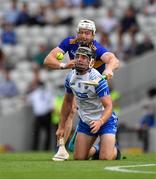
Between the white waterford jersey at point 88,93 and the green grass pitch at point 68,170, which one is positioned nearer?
the green grass pitch at point 68,170

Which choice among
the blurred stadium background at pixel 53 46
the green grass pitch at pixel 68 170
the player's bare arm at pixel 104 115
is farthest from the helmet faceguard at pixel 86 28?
the blurred stadium background at pixel 53 46

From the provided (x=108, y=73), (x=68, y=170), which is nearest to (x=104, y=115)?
(x=108, y=73)

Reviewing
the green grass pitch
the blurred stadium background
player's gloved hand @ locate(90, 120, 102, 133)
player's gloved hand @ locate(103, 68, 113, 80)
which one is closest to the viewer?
the green grass pitch

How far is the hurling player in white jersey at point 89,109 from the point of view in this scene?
14.5 m

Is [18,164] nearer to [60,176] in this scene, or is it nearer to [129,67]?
[60,176]

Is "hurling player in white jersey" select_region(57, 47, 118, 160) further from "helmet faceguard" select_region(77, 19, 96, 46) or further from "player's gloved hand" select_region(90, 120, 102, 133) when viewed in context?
"helmet faceguard" select_region(77, 19, 96, 46)

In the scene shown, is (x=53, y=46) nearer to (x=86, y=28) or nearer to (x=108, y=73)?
(x=86, y=28)

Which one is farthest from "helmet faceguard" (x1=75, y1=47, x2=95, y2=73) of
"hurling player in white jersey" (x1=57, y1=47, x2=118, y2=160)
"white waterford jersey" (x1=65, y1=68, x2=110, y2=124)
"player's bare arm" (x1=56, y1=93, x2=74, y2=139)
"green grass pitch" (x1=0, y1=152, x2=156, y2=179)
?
"green grass pitch" (x1=0, y1=152, x2=156, y2=179)

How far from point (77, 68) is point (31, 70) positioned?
40.1ft

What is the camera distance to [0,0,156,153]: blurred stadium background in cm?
2517

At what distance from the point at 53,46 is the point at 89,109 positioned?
12708 mm

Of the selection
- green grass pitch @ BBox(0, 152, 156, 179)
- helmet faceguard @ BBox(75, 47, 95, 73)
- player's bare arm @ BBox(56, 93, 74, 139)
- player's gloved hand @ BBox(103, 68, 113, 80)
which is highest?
helmet faceguard @ BBox(75, 47, 95, 73)

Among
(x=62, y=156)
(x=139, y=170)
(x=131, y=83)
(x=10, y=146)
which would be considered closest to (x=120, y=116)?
(x=131, y=83)

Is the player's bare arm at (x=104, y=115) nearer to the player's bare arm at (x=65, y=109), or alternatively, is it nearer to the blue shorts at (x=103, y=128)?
the blue shorts at (x=103, y=128)
